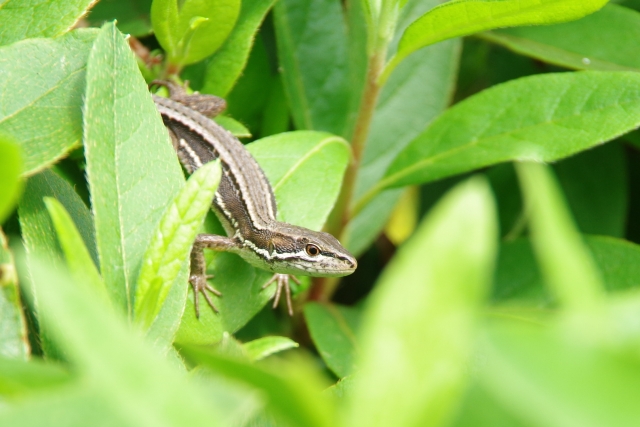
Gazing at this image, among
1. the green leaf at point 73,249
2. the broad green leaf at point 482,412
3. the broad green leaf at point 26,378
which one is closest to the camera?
the broad green leaf at point 482,412

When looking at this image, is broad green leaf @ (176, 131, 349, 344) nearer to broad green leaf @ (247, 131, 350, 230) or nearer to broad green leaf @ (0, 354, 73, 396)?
broad green leaf @ (247, 131, 350, 230)

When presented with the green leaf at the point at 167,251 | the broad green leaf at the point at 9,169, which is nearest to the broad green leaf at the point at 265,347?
the green leaf at the point at 167,251

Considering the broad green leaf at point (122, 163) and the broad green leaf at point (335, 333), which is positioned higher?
the broad green leaf at point (122, 163)

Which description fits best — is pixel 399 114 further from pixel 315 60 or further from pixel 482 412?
pixel 482 412

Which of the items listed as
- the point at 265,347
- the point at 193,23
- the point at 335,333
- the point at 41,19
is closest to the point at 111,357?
the point at 265,347

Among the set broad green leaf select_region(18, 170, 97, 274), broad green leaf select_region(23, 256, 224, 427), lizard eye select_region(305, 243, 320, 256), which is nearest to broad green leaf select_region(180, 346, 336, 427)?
broad green leaf select_region(23, 256, 224, 427)

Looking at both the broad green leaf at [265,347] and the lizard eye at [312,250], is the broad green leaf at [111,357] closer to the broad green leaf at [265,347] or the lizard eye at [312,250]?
the broad green leaf at [265,347]

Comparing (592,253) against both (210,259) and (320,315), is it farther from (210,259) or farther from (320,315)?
(210,259)
